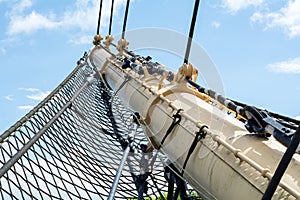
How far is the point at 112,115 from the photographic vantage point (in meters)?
5.36

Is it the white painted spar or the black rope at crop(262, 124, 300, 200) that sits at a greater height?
the white painted spar

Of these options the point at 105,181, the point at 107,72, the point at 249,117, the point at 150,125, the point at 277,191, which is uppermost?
the point at 107,72

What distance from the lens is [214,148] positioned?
5.03 ft

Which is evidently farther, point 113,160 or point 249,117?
point 113,160

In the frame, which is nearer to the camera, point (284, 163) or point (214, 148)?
point (284, 163)

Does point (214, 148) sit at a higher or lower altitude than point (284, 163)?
higher

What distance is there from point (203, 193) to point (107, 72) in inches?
111

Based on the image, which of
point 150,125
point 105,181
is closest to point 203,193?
point 150,125

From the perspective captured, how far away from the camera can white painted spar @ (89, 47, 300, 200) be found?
125 cm

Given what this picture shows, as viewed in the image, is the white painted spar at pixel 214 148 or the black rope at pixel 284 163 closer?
the black rope at pixel 284 163

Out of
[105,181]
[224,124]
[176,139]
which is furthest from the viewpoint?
[105,181]

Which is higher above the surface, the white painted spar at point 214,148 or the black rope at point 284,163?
the white painted spar at point 214,148

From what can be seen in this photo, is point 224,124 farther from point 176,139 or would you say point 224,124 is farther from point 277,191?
point 277,191

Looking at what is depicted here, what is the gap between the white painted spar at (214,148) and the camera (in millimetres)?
1248
